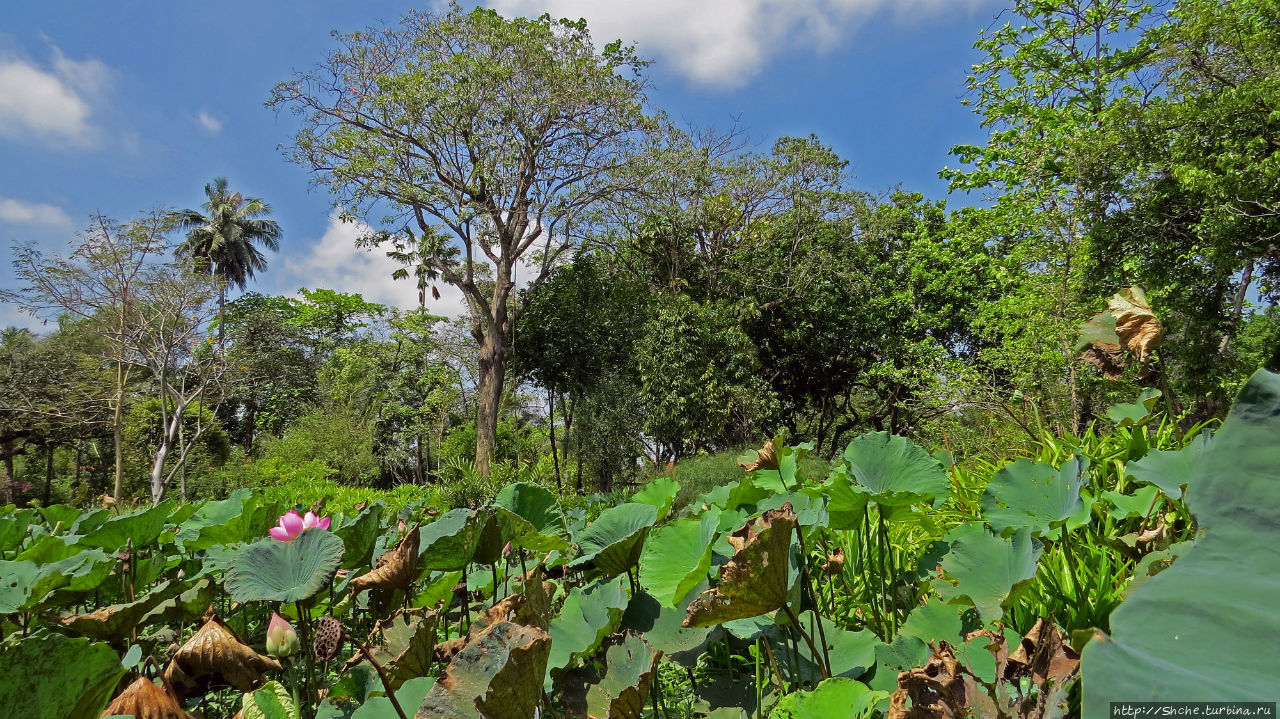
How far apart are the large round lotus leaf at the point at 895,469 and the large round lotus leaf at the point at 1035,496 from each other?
0.12 m

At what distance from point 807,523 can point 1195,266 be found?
8308 millimetres

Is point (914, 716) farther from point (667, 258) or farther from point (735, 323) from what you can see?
point (667, 258)

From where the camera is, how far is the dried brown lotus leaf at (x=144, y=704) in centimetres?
64

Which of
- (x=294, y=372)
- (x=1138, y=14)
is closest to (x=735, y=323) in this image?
(x=1138, y=14)

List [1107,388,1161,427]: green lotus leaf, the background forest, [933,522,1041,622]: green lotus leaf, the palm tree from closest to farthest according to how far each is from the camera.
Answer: [933,522,1041,622]: green lotus leaf < [1107,388,1161,427]: green lotus leaf < the background forest < the palm tree

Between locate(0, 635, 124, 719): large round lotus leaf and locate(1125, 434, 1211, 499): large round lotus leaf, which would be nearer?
locate(0, 635, 124, 719): large round lotus leaf

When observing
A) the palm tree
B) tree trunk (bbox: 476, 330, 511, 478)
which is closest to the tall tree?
tree trunk (bbox: 476, 330, 511, 478)

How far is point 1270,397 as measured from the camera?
30 cm

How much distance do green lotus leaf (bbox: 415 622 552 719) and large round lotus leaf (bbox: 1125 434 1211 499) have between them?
1047 millimetres

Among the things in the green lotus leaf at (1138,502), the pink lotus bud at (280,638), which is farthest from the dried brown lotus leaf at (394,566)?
the green lotus leaf at (1138,502)

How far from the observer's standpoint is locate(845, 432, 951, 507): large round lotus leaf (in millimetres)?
1040

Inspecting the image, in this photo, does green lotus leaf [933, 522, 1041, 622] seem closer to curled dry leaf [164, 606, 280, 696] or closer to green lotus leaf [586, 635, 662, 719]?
green lotus leaf [586, 635, 662, 719]

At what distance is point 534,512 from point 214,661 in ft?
1.74

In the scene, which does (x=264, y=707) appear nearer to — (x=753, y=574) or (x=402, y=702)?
(x=402, y=702)
